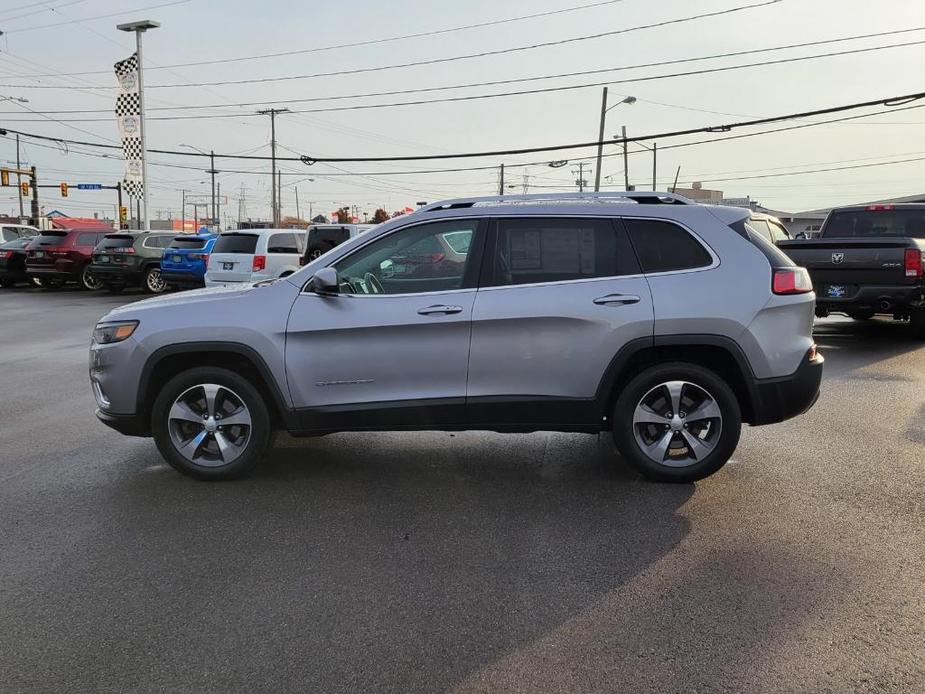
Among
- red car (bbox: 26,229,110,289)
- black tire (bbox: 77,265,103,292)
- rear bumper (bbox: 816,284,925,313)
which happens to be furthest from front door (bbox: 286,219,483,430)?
red car (bbox: 26,229,110,289)

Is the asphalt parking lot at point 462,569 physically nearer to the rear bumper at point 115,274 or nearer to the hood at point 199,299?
the hood at point 199,299

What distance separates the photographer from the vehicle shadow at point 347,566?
9.61 feet

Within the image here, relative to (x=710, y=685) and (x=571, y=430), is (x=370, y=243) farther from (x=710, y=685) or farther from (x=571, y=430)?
(x=710, y=685)

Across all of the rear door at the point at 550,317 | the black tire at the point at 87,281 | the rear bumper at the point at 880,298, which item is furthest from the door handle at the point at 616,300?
the black tire at the point at 87,281

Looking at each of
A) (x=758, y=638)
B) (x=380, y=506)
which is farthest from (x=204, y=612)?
(x=758, y=638)

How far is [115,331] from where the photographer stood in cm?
499

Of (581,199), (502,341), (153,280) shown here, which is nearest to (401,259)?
(502,341)

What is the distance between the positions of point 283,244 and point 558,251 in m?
13.1

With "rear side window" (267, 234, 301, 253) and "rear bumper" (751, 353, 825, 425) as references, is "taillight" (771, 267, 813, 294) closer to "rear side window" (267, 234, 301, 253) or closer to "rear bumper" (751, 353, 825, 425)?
"rear bumper" (751, 353, 825, 425)

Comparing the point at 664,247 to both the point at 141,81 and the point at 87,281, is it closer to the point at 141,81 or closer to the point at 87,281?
the point at 87,281

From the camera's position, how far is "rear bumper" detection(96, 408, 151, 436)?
16.4 feet

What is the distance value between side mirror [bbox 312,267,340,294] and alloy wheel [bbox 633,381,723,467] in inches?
81.8

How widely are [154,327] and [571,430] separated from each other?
278cm

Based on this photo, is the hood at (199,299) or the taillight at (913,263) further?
the taillight at (913,263)
